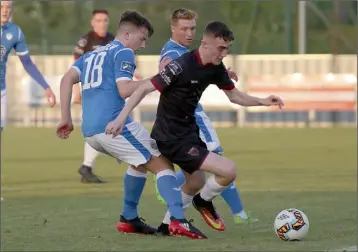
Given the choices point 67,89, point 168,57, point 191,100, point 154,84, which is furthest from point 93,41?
point 154,84

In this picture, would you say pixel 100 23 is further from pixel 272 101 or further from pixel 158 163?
pixel 272 101

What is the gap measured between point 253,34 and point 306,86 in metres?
3.14

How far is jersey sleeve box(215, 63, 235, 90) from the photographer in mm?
9266

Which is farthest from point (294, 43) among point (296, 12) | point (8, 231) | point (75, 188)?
point (8, 231)

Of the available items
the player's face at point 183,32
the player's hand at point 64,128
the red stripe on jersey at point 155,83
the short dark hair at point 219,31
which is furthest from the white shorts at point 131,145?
the player's face at point 183,32

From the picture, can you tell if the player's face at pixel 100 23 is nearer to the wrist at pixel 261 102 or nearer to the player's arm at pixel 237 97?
the player's arm at pixel 237 97

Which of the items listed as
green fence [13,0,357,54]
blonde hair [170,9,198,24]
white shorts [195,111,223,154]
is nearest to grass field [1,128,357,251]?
white shorts [195,111,223,154]

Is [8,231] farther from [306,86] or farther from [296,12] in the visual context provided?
[296,12]

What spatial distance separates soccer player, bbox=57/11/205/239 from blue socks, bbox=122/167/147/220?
10.3 inches

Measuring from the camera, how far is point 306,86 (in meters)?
27.1

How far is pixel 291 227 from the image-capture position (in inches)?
354

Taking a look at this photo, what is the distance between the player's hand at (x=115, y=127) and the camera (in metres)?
8.56

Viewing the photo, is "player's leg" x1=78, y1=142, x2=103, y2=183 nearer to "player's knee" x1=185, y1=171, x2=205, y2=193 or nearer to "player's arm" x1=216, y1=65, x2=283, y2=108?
"player's knee" x1=185, y1=171, x2=205, y2=193

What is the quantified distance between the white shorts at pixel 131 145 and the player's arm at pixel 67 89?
0.29 meters
